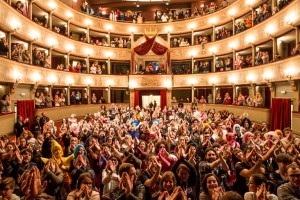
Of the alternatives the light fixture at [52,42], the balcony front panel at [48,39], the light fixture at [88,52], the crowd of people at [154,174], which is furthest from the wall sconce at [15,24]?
the light fixture at [88,52]

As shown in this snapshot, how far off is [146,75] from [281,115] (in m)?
13.1

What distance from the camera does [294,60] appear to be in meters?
11.4

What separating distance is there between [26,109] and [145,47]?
12311 millimetres

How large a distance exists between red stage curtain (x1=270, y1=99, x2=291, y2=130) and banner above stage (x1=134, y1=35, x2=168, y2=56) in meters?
12.2

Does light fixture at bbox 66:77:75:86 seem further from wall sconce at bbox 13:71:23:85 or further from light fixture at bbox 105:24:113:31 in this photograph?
light fixture at bbox 105:24:113:31

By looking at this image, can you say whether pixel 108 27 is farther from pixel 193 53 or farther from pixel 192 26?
pixel 193 53

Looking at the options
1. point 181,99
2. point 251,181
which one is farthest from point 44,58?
point 251,181

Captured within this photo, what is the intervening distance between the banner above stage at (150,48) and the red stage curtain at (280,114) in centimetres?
1222

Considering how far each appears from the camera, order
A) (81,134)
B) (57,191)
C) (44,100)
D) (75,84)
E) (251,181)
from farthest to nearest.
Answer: (75,84) → (44,100) → (81,134) → (57,191) → (251,181)

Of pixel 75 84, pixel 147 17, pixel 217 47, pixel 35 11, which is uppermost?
pixel 147 17

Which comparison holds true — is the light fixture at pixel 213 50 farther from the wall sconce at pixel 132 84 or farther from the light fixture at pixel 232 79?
the wall sconce at pixel 132 84

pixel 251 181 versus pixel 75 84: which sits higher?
pixel 75 84

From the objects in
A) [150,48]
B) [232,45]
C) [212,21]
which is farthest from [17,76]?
[212,21]

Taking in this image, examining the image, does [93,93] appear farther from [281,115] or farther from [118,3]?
[281,115]
